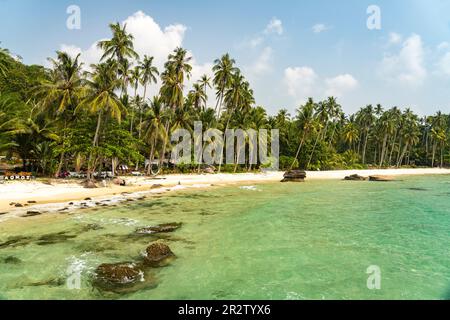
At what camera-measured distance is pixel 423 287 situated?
30.1 feet

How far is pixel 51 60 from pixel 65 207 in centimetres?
2307

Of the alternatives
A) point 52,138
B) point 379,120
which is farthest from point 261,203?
point 379,120

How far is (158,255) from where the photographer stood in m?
11.0

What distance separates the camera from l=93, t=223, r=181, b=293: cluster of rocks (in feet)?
28.3

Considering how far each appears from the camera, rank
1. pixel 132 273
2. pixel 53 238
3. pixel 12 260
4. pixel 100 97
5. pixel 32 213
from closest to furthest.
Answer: pixel 132 273, pixel 12 260, pixel 53 238, pixel 32 213, pixel 100 97

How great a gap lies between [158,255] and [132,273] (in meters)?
1.80

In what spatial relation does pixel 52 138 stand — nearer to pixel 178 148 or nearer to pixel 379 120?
pixel 178 148

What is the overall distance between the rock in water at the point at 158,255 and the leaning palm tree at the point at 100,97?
853 inches

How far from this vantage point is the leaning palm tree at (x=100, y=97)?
98.9 ft

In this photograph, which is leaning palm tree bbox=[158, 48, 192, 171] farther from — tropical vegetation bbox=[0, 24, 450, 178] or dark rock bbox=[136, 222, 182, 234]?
dark rock bbox=[136, 222, 182, 234]

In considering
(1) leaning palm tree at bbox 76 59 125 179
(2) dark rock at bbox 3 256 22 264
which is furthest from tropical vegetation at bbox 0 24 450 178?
(2) dark rock at bbox 3 256 22 264

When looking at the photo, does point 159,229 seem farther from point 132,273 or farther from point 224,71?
point 224,71

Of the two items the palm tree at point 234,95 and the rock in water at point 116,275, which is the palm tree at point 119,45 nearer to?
the palm tree at point 234,95

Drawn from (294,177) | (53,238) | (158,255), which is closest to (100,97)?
(53,238)
